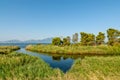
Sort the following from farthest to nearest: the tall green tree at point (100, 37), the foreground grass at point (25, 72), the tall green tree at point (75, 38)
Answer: the tall green tree at point (75, 38) < the tall green tree at point (100, 37) < the foreground grass at point (25, 72)

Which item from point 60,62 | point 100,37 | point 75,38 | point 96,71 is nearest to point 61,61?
point 60,62

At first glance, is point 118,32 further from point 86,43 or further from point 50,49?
point 50,49

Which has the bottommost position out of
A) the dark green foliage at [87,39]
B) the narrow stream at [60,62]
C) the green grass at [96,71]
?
the narrow stream at [60,62]

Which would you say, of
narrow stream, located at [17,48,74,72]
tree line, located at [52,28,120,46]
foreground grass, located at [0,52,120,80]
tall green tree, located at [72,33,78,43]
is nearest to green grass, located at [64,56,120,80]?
foreground grass, located at [0,52,120,80]

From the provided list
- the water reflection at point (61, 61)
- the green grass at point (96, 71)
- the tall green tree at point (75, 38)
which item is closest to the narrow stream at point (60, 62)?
the water reflection at point (61, 61)

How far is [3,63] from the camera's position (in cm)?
2127

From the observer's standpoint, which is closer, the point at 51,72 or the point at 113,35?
the point at 51,72

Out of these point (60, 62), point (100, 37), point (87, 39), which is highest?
point (100, 37)

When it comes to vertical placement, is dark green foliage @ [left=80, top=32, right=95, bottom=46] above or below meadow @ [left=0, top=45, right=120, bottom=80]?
above

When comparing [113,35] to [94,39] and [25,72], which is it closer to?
[94,39]

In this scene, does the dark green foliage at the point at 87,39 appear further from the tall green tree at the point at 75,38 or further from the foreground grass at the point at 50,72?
the foreground grass at the point at 50,72

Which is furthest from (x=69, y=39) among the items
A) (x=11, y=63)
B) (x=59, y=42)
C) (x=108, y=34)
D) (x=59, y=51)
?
(x=11, y=63)

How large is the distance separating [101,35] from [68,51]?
2570 cm

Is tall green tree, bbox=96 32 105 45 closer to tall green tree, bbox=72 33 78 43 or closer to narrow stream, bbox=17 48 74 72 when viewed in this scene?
tall green tree, bbox=72 33 78 43
